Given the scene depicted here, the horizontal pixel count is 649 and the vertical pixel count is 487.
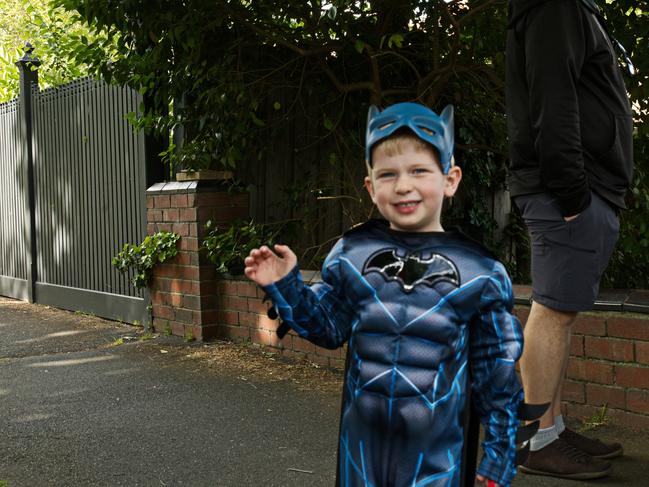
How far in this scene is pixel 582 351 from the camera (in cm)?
430

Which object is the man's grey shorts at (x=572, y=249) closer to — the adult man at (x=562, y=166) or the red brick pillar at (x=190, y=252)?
the adult man at (x=562, y=166)

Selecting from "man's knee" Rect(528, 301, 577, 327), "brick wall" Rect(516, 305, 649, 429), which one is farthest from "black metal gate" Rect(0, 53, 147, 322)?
"man's knee" Rect(528, 301, 577, 327)

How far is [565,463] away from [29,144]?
736cm

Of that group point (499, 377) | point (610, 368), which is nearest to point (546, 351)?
point (610, 368)

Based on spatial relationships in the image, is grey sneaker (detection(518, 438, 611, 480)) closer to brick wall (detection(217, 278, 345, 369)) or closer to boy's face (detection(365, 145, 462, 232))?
boy's face (detection(365, 145, 462, 232))

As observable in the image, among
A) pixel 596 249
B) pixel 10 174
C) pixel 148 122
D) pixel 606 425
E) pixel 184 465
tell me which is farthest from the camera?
pixel 10 174

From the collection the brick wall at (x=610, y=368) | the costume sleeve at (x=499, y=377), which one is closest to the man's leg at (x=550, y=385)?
the brick wall at (x=610, y=368)

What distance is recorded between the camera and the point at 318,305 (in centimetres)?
230

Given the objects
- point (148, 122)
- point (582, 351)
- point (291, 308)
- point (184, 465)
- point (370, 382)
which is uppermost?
point (148, 122)

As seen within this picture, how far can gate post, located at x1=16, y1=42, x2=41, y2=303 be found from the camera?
9.18m

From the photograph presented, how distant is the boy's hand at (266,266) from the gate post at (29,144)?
7.68 m

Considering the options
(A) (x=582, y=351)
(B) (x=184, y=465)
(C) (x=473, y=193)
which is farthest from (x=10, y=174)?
(A) (x=582, y=351)

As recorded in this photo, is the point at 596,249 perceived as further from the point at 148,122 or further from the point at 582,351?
the point at 148,122

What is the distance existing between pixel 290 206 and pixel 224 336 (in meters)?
1.11
